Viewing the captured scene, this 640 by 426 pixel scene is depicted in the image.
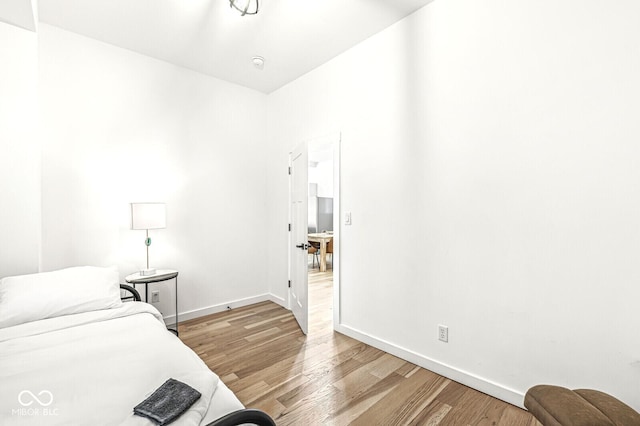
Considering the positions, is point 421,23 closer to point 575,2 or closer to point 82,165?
point 575,2

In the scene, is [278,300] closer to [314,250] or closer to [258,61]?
[314,250]

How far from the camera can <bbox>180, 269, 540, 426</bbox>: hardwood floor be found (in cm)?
187

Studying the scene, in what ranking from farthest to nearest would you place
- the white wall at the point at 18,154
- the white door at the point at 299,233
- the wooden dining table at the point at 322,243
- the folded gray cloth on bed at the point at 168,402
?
the wooden dining table at the point at 322,243, the white door at the point at 299,233, the white wall at the point at 18,154, the folded gray cloth on bed at the point at 168,402

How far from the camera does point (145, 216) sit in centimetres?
290

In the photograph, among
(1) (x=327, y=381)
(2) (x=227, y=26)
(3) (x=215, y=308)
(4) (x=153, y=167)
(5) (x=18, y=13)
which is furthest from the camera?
(3) (x=215, y=308)

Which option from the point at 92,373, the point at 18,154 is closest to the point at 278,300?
the point at 92,373

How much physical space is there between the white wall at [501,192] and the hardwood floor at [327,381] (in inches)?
6.9

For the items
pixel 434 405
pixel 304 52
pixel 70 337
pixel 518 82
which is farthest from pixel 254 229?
pixel 518 82

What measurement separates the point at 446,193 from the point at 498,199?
36cm

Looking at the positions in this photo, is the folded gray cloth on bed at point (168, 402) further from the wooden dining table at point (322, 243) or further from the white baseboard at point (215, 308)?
the wooden dining table at point (322, 243)

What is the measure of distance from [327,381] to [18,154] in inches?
114

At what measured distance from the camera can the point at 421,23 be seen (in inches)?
96.5

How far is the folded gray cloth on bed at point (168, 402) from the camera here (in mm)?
992

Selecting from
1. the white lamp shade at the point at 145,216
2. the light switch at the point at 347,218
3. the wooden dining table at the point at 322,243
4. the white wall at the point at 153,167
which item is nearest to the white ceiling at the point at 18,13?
the white wall at the point at 153,167
